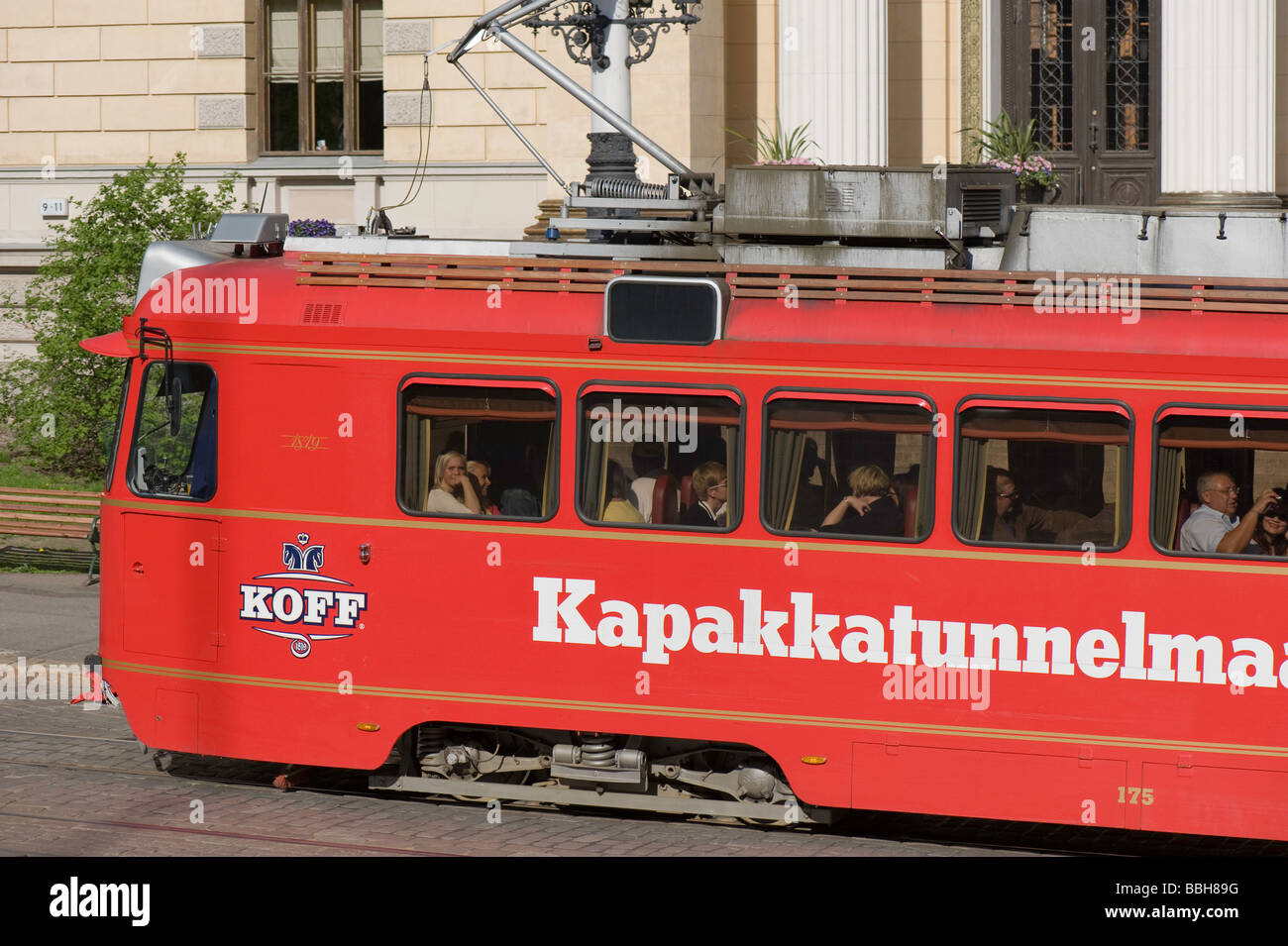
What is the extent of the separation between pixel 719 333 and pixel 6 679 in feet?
22.4

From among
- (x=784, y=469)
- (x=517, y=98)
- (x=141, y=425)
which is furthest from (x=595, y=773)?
(x=517, y=98)

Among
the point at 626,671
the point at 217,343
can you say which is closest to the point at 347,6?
the point at 217,343

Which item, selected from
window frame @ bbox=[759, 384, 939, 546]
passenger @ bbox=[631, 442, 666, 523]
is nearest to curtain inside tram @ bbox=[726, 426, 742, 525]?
window frame @ bbox=[759, 384, 939, 546]

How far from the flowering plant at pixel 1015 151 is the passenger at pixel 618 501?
450 inches

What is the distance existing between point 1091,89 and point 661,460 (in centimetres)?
1488

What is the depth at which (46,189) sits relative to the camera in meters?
23.4

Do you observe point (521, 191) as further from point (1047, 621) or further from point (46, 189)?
point (1047, 621)

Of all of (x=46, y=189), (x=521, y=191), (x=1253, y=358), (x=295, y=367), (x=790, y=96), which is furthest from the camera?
(x=46, y=189)

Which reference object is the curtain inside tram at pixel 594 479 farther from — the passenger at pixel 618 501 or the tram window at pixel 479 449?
the tram window at pixel 479 449

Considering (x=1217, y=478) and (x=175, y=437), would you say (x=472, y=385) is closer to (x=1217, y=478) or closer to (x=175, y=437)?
(x=175, y=437)

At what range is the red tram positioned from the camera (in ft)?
27.8

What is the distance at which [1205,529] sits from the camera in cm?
843

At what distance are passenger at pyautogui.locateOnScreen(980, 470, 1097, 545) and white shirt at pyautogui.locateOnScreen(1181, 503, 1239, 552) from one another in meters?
0.42

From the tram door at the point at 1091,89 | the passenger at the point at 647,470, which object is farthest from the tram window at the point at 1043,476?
the tram door at the point at 1091,89
